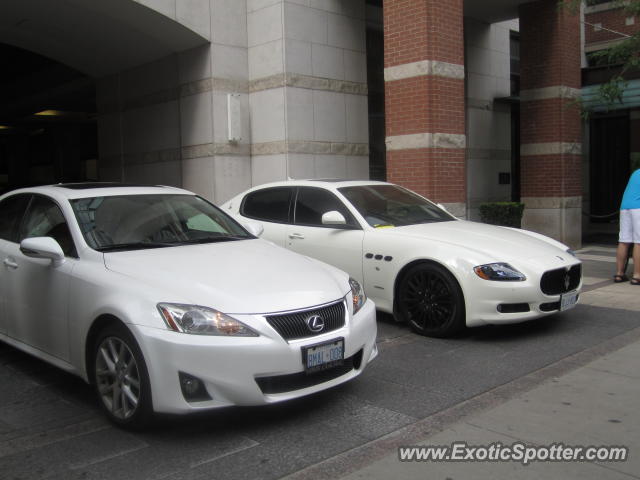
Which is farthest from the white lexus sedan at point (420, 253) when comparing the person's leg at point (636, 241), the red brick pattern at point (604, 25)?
the red brick pattern at point (604, 25)

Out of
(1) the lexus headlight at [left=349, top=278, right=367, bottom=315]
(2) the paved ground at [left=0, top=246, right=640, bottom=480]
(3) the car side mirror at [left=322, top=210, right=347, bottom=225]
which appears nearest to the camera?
(2) the paved ground at [left=0, top=246, right=640, bottom=480]

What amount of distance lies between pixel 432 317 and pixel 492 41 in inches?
478

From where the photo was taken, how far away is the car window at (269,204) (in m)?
8.05

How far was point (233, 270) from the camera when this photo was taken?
15.3 feet

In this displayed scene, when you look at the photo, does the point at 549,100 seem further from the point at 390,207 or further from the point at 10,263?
the point at 10,263

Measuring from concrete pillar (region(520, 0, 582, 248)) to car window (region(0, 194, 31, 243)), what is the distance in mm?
10996

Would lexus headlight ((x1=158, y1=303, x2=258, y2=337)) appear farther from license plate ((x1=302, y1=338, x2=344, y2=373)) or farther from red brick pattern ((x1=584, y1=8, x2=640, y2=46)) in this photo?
red brick pattern ((x1=584, y1=8, x2=640, y2=46))

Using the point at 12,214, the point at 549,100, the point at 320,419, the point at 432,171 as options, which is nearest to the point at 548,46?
the point at 549,100

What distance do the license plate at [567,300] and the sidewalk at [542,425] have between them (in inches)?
26.1

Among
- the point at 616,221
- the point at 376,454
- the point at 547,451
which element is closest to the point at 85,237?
the point at 376,454

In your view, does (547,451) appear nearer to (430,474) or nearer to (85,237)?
(430,474)

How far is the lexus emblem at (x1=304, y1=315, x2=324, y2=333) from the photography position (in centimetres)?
430

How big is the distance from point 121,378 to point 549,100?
1229 centimetres

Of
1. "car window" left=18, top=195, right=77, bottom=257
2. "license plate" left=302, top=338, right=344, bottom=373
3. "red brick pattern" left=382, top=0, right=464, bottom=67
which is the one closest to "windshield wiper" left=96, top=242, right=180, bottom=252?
"car window" left=18, top=195, right=77, bottom=257
